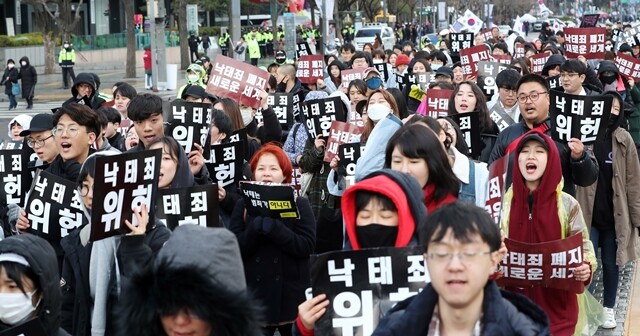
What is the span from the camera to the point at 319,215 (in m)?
8.05

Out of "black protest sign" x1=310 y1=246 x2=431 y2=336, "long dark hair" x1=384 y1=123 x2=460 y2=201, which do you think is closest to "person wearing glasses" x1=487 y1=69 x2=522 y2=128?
"long dark hair" x1=384 y1=123 x2=460 y2=201

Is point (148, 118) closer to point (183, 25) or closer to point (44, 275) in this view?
point (44, 275)

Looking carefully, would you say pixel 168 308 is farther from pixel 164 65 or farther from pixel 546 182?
pixel 164 65

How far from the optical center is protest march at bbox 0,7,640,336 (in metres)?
3.38

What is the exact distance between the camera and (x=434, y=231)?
3.35 meters

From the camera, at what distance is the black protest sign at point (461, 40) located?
22433mm

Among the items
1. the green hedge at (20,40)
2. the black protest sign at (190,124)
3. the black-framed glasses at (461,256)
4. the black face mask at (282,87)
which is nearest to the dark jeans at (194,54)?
the green hedge at (20,40)

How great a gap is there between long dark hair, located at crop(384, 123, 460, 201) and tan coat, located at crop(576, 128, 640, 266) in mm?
3845

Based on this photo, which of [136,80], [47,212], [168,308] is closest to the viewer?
[168,308]

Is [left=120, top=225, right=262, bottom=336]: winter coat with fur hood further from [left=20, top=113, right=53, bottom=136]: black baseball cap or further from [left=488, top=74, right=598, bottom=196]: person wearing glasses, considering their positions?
[left=20, top=113, right=53, bottom=136]: black baseball cap

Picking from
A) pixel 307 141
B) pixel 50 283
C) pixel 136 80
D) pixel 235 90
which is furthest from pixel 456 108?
pixel 136 80

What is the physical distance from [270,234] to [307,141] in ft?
10.2

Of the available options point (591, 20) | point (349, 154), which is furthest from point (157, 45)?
point (349, 154)

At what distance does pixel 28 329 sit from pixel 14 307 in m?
0.13
